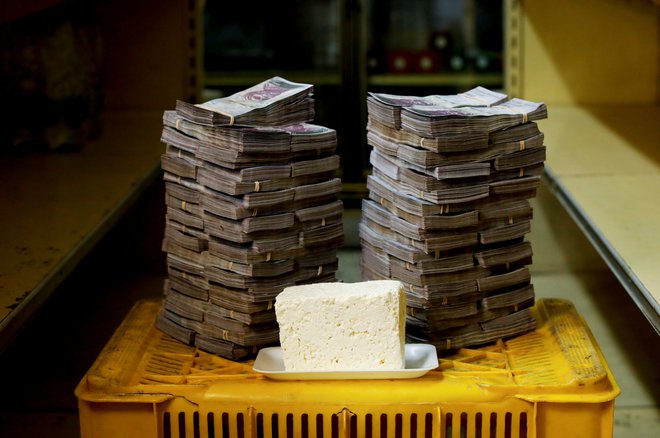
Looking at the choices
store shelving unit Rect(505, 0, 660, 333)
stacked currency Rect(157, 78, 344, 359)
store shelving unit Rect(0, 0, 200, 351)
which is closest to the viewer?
stacked currency Rect(157, 78, 344, 359)

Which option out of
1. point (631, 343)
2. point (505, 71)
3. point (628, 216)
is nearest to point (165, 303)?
point (628, 216)

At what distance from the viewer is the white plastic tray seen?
2.52 m

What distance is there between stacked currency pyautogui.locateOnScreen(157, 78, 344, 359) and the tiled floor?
793mm

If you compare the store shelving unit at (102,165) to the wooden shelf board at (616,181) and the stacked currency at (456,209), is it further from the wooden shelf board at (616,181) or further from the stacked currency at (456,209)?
the wooden shelf board at (616,181)

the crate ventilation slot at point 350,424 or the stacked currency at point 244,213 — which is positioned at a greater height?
the stacked currency at point 244,213

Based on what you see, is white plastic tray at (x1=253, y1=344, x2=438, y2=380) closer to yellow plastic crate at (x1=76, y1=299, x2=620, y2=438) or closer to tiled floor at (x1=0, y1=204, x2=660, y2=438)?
yellow plastic crate at (x1=76, y1=299, x2=620, y2=438)

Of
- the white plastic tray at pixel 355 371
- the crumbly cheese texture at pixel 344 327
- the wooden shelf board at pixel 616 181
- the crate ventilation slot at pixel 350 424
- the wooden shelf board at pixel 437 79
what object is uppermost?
the wooden shelf board at pixel 437 79

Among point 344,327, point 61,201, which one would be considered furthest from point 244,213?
point 61,201

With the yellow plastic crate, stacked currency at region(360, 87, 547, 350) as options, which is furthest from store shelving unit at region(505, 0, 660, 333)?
the yellow plastic crate

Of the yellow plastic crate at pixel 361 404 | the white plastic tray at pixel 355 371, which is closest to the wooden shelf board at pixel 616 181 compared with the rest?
the yellow plastic crate at pixel 361 404

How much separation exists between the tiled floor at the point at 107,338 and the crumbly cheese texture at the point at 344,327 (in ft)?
3.64

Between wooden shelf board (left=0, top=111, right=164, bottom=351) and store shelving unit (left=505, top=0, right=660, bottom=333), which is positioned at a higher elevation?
store shelving unit (left=505, top=0, right=660, bottom=333)

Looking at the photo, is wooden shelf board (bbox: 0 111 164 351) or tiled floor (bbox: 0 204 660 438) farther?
tiled floor (bbox: 0 204 660 438)

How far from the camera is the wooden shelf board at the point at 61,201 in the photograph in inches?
115
